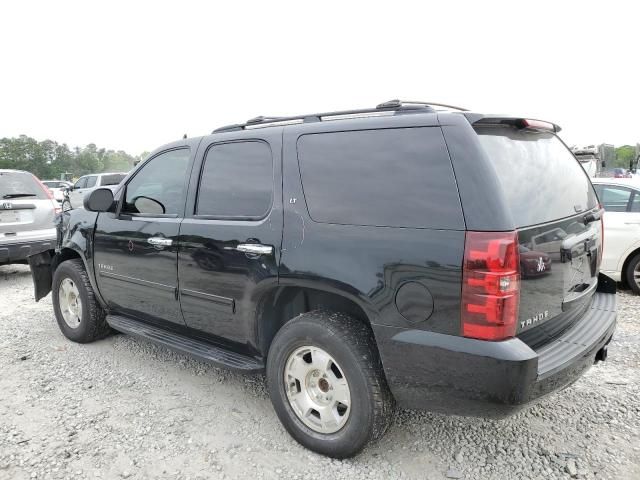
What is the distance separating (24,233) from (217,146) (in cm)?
533

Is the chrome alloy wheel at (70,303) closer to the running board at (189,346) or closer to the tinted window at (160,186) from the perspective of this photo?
the running board at (189,346)

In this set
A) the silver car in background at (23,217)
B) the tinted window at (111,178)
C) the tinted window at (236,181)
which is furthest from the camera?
the tinted window at (111,178)

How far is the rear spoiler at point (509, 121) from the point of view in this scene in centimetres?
228

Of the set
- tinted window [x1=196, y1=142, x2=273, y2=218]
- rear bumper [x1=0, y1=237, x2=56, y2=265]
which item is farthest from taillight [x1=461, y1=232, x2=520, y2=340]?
rear bumper [x1=0, y1=237, x2=56, y2=265]

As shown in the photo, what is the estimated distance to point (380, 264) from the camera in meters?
2.31

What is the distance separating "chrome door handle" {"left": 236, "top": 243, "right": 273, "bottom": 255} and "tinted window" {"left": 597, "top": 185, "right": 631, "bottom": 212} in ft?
18.2

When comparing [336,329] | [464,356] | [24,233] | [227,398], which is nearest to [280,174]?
[336,329]

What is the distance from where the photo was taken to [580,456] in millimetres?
2645

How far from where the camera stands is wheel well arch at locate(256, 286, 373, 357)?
8.67 ft

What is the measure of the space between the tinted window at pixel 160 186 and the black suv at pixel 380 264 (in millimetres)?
29

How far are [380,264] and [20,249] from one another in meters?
6.52

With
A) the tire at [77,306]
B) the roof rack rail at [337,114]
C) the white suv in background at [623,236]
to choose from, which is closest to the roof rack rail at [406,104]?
the roof rack rail at [337,114]

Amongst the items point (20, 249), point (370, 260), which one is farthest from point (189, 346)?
point (20, 249)

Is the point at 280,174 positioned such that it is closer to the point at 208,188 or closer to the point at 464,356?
the point at 208,188
